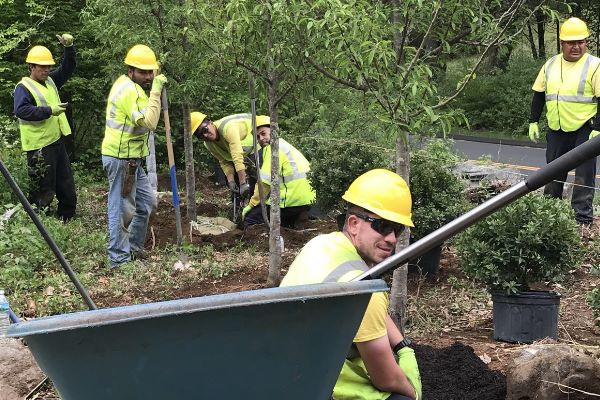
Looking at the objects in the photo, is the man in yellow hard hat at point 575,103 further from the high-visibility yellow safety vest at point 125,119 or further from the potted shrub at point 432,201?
the high-visibility yellow safety vest at point 125,119

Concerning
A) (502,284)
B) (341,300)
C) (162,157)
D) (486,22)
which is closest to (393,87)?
(486,22)

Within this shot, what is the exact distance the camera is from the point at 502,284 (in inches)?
201

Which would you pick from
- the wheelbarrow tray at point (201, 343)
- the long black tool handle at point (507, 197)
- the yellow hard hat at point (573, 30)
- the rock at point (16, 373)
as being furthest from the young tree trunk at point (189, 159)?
the wheelbarrow tray at point (201, 343)

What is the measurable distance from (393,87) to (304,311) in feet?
9.51

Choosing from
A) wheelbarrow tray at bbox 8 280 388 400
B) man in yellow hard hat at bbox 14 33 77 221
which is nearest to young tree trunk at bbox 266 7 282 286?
man in yellow hard hat at bbox 14 33 77 221

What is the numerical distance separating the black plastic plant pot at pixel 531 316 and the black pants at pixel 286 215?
4.00 m

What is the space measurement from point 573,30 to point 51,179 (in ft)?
19.1

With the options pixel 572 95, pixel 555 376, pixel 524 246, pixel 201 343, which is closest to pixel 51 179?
pixel 572 95

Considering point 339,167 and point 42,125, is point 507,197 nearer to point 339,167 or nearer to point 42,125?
point 339,167

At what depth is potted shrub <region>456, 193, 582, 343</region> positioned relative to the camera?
16.6 feet

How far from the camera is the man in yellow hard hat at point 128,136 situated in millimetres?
7129

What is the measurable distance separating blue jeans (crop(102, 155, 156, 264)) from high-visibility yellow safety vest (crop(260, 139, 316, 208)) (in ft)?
4.78

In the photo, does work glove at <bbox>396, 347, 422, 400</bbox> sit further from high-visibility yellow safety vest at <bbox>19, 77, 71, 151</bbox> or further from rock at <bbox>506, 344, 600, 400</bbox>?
high-visibility yellow safety vest at <bbox>19, 77, 71, 151</bbox>

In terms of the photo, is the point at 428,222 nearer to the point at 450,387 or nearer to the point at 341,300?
the point at 450,387
